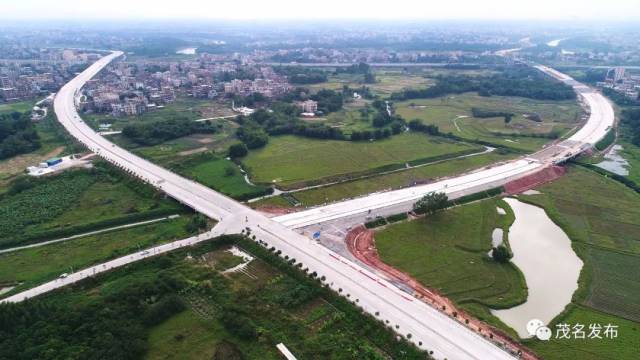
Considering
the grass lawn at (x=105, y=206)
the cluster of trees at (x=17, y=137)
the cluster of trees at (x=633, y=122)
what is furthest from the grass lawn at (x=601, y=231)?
the cluster of trees at (x=17, y=137)

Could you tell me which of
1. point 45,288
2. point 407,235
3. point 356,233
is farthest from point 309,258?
point 45,288

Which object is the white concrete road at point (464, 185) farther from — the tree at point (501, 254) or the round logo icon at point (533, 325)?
the round logo icon at point (533, 325)

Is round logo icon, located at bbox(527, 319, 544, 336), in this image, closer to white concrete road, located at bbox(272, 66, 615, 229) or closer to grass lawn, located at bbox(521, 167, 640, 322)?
grass lawn, located at bbox(521, 167, 640, 322)

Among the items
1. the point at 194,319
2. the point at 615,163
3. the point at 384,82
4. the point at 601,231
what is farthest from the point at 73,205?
the point at 384,82

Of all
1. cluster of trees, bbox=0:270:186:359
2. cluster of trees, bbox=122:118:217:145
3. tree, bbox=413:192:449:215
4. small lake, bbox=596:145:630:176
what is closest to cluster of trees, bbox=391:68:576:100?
small lake, bbox=596:145:630:176

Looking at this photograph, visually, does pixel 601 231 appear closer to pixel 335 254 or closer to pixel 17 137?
pixel 335 254

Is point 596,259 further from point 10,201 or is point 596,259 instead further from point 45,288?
point 10,201
